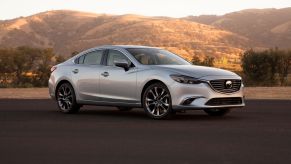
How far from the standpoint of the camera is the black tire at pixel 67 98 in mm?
15461

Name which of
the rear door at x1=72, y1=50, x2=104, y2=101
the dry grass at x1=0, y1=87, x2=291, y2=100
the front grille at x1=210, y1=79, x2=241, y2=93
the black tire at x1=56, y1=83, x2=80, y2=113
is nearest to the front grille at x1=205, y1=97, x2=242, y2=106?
the front grille at x1=210, y1=79, x2=241, y2=93

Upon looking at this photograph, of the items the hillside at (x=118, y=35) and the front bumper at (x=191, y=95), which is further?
the hillside at (x=118, y=35)

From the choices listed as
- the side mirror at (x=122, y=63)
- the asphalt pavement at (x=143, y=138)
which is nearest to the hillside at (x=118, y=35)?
the side mirror at (x=122, y=63)

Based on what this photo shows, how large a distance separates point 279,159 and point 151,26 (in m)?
117

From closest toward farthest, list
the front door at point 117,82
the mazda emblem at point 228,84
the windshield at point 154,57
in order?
the mazda emblem at point 228,84 < the front door at point 117,82 < the windshield at point 154,57

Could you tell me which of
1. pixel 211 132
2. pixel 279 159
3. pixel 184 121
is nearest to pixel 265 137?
pixel 211 132

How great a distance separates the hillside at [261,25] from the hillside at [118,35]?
8896 mm

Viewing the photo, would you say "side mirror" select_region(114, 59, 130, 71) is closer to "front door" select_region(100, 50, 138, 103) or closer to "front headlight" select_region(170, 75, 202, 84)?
"front door" select_region(100, 50, 138, 103)

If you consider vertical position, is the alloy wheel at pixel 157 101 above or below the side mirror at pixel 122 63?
below

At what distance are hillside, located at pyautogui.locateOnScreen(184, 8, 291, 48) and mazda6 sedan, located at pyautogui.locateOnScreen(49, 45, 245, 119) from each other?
11166cm

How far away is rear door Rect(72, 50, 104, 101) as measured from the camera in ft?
48.8

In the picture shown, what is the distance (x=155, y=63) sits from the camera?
14234mm

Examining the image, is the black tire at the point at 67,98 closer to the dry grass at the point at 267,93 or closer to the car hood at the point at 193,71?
the car hood at the point at 193,71

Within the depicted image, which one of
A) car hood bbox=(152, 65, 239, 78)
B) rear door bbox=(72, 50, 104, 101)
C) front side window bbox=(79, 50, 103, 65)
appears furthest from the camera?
front side window bbox=(79, 50, 103, 65)
